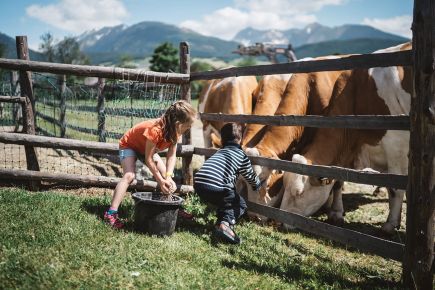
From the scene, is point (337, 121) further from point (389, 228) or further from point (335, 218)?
point (335, 218)

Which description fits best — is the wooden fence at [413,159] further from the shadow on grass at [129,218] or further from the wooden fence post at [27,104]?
the wooden fence post at [27,104]

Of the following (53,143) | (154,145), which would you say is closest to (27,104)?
(53,143)

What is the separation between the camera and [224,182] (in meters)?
4.63

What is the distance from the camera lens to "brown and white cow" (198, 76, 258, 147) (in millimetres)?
7832

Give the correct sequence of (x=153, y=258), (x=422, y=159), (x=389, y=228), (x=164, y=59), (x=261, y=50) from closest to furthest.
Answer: (x=422, y=159) < (x=153, y=258) < (x=389, y=228) < (x=261, y=50) < (x=164, y=59)

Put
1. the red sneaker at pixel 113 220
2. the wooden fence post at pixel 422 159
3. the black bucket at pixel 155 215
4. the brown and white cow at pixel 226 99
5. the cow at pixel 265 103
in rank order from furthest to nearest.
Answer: the brown and white cow at pixel 226 99, the cow at pixel 265 103, the red sneaker at pixel 113 220, the black bucket at pixel 155 215, the wooden fence post at pixel 422 159

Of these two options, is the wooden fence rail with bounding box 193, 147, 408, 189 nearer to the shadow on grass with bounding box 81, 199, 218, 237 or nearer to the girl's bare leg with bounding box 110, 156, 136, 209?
the shadow on grass with bounding box 81, 199, 218, 237

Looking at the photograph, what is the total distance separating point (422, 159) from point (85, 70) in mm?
4375

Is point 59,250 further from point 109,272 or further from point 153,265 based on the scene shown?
point 153,265

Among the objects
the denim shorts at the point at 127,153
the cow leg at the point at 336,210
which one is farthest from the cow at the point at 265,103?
the denim shorts at the point at 127,153

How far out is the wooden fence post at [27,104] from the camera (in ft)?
18.8

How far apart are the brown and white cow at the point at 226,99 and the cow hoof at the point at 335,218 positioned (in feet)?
8.99

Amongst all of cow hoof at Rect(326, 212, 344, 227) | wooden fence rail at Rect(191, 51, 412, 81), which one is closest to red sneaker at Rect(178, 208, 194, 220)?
wooden fence rail at Rect(191, 51, 412, 81)

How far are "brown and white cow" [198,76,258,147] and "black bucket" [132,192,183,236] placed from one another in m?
3.74
